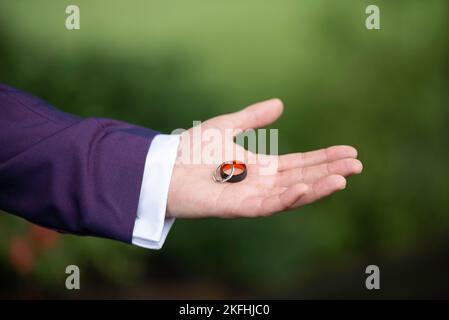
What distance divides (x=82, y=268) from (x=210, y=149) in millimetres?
1658

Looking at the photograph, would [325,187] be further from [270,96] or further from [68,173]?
[270,96]

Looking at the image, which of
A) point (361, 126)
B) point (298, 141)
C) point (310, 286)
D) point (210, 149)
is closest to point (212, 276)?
point (310, 286)

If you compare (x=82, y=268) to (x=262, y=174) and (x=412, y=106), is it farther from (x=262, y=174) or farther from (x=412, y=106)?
(x=412, y=106)

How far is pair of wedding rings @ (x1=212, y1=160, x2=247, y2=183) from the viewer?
1.98 metres

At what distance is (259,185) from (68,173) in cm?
64

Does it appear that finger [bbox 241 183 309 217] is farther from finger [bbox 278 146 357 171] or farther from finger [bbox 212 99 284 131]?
finger [bbox 212 99 284 131]

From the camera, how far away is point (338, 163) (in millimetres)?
1864

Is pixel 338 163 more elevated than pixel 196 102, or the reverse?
pixel 196 102

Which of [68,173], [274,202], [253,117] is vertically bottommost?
[274,202]

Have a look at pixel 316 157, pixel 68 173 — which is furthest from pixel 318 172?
pixel 68 173

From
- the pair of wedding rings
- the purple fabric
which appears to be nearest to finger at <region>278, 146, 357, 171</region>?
the pair of wedding rings

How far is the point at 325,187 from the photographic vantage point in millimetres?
1719

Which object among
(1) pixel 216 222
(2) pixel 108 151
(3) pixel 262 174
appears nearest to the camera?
(2) pixel 108 151

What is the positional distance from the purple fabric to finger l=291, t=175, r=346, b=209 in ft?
1.79
